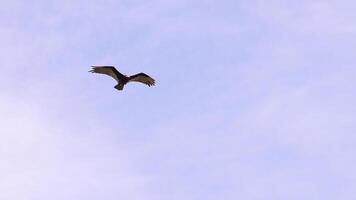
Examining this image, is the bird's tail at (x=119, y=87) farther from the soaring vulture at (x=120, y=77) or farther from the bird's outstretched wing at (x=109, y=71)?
the bird's outstretched wing at (x=109, y=71)

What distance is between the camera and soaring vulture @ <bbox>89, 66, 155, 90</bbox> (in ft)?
300

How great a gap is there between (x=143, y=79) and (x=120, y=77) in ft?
7.58

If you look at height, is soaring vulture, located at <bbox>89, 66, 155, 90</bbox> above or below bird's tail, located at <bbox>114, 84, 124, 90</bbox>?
above

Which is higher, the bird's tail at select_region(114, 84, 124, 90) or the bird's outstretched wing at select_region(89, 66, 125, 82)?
the bird's outstretched wing at select_region(89, 66, 125, 82)

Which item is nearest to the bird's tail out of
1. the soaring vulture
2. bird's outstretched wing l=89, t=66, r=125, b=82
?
the soaring vulture

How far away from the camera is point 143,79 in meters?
92.1

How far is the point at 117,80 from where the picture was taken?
3620 inches

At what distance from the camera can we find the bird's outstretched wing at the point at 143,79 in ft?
300

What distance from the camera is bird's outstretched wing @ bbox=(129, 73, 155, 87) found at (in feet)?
300

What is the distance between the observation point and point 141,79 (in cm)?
9219

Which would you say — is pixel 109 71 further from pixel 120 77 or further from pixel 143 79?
pixel 143 79

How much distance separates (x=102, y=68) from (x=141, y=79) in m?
4.06

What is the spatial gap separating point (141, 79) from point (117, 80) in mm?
2407

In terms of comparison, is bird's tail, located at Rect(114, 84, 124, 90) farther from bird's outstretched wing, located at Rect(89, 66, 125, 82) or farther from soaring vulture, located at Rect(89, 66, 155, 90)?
bird's outstretched wing, located at Rect(89, 66, 125, 82)
